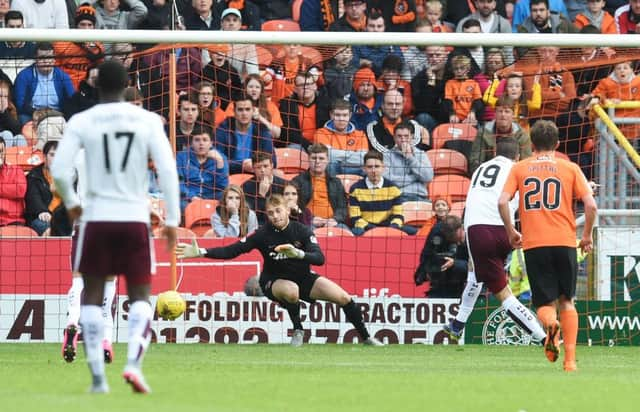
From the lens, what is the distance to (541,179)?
11617 millimetres

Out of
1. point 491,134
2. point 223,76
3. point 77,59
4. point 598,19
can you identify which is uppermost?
point 598,19

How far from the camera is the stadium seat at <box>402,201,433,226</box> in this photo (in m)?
17.6

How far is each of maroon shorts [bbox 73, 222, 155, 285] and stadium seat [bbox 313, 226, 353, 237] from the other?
8.60m

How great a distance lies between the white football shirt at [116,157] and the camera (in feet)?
26.8

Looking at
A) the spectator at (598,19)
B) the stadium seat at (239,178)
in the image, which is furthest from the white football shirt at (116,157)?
the spectator at (598,19)

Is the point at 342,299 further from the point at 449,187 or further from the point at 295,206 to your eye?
the point at 449,187

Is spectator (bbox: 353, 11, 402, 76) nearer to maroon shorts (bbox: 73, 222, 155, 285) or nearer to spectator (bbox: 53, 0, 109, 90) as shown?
spectator (bbox: 53, 0, 109, 90)

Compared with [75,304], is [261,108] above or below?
above

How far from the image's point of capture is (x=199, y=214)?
17.2 meters

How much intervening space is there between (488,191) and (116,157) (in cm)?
694

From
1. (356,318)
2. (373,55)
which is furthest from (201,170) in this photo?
(373,55)

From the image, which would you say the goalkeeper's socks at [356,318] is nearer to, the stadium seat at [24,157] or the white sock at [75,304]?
the white sock at [75,304]

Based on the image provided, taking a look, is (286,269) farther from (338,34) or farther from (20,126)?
(20,126)

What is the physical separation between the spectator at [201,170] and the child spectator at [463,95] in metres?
3.21
